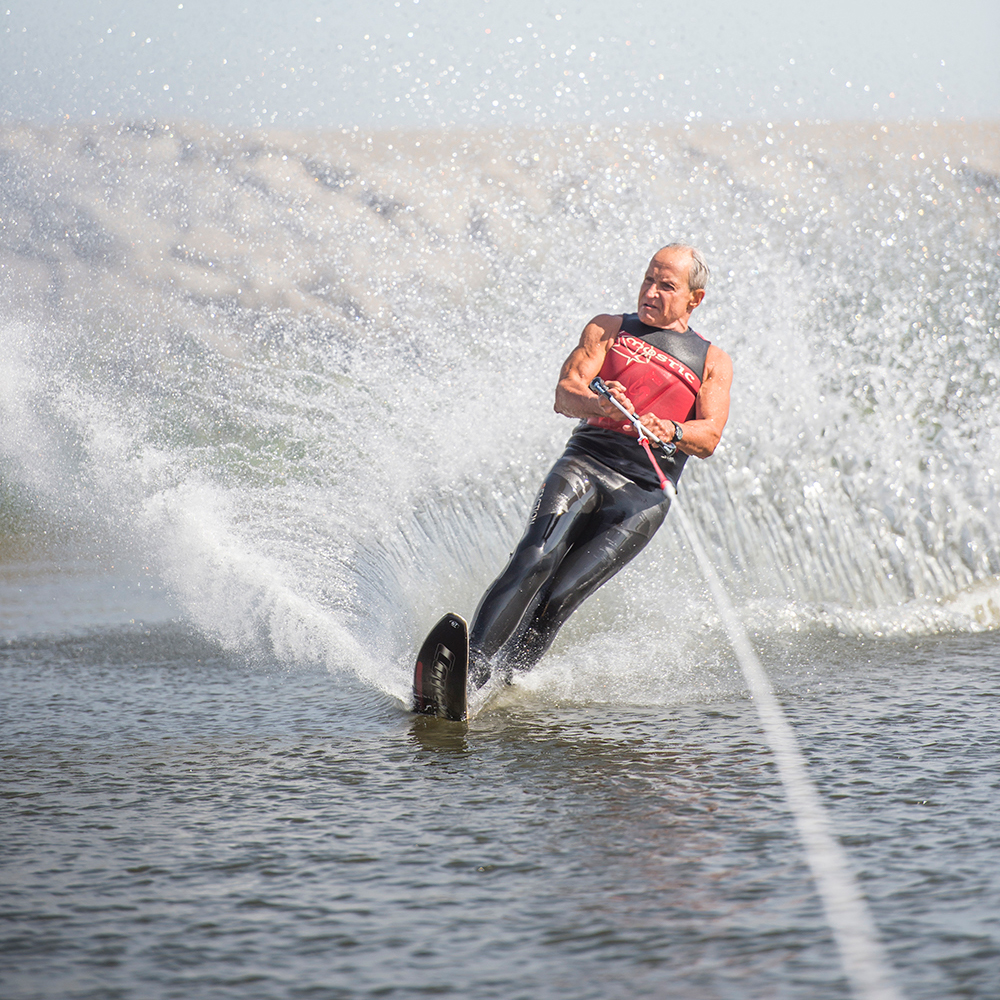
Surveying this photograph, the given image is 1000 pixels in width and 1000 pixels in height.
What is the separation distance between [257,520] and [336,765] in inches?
99.4

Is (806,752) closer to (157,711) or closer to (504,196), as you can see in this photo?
(157,711)

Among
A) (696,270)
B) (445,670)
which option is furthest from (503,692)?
(696,270)

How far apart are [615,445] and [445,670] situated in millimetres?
1016

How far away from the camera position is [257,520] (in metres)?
5.62

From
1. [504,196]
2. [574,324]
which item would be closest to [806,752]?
[574,324]

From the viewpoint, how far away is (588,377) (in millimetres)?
4137

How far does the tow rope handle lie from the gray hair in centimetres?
50

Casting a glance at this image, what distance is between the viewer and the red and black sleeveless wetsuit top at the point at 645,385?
409 centimetres

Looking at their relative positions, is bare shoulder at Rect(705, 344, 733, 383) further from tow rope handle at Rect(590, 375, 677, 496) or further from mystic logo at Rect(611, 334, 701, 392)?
tow rope handle at Rect(590, 375, 677, 496)

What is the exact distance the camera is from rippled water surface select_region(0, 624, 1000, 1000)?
6.57ft

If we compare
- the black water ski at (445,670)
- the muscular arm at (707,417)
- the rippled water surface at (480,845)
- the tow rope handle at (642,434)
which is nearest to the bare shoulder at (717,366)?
the muscular arm at (707,417)

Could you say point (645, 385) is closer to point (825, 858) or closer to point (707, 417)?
point (707, 417)

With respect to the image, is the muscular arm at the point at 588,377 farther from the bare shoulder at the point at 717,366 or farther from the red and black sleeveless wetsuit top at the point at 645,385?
the bare shoulder at the point at 717,366

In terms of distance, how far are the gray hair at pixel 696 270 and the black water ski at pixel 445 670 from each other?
146cm
